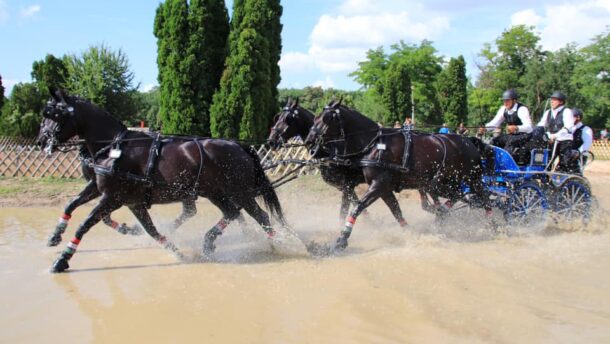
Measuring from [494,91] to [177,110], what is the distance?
99.2 ft

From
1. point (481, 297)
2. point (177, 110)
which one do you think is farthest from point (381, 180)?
point (177, 110)

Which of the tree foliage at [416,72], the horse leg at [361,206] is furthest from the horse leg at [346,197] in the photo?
the tree foliage at [416,72]

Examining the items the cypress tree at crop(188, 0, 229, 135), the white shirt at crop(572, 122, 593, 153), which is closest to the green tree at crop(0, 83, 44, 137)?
the cypress tree at crop(188, 0, 229, 135)

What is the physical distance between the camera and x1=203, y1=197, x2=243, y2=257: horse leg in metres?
7.13

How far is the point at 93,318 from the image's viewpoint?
16.3ft

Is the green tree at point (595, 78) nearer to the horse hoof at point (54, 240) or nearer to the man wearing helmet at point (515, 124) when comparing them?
the man wearing helmet at point (515, 124)

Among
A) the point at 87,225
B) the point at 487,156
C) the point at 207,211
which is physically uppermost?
the point at 487,156

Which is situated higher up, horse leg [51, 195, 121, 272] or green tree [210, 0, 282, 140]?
green tree [210, 0, 282, 140]

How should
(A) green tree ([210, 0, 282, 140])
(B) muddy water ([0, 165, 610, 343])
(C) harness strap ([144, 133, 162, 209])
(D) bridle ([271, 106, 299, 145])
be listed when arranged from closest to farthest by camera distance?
(B) muddy water ([0, 165, 610, 343]) < (C) harness strap ([144, 133, 162, 209]) < (D) bridle ([271, 106, 299, 145]) < (A) green tree ([210, 0, 282, 140])

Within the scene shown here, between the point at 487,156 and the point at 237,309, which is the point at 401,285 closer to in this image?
the point at 237,309

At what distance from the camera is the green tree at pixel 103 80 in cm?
2914

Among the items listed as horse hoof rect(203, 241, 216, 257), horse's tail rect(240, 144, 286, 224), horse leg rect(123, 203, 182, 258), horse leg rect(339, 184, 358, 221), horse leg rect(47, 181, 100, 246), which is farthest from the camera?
horse leg rect(339, 184, 358, 221)

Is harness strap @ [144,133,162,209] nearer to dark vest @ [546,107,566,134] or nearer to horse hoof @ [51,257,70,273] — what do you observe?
horse hoof @ [51,257,70,273]

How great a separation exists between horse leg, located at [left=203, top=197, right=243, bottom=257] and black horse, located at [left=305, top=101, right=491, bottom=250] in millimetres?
1423
